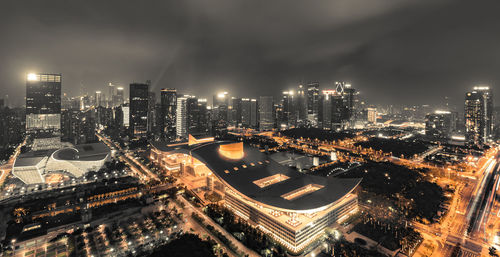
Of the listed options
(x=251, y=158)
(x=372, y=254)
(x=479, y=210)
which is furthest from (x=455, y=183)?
(x=251, y=158)

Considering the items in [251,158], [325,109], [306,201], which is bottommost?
[306,201]

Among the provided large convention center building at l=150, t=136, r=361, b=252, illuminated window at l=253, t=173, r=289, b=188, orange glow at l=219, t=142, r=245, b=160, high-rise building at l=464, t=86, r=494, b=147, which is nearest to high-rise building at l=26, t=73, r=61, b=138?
large convention center building at l=150, t=136, r=361, b=252

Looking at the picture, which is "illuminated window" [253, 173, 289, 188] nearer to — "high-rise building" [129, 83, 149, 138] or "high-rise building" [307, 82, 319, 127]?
"high-rise building" [129, 83, 149, 138]

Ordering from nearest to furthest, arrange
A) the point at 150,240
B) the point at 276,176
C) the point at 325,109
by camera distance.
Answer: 1. the point at 150,240
2. the point at 276,176
3. the point at 325,109

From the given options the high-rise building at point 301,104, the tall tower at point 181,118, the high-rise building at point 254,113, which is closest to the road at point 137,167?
the tall tower at point 181,118

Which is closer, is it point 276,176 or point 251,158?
point 276,176

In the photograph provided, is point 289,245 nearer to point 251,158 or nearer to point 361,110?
point 251,158
